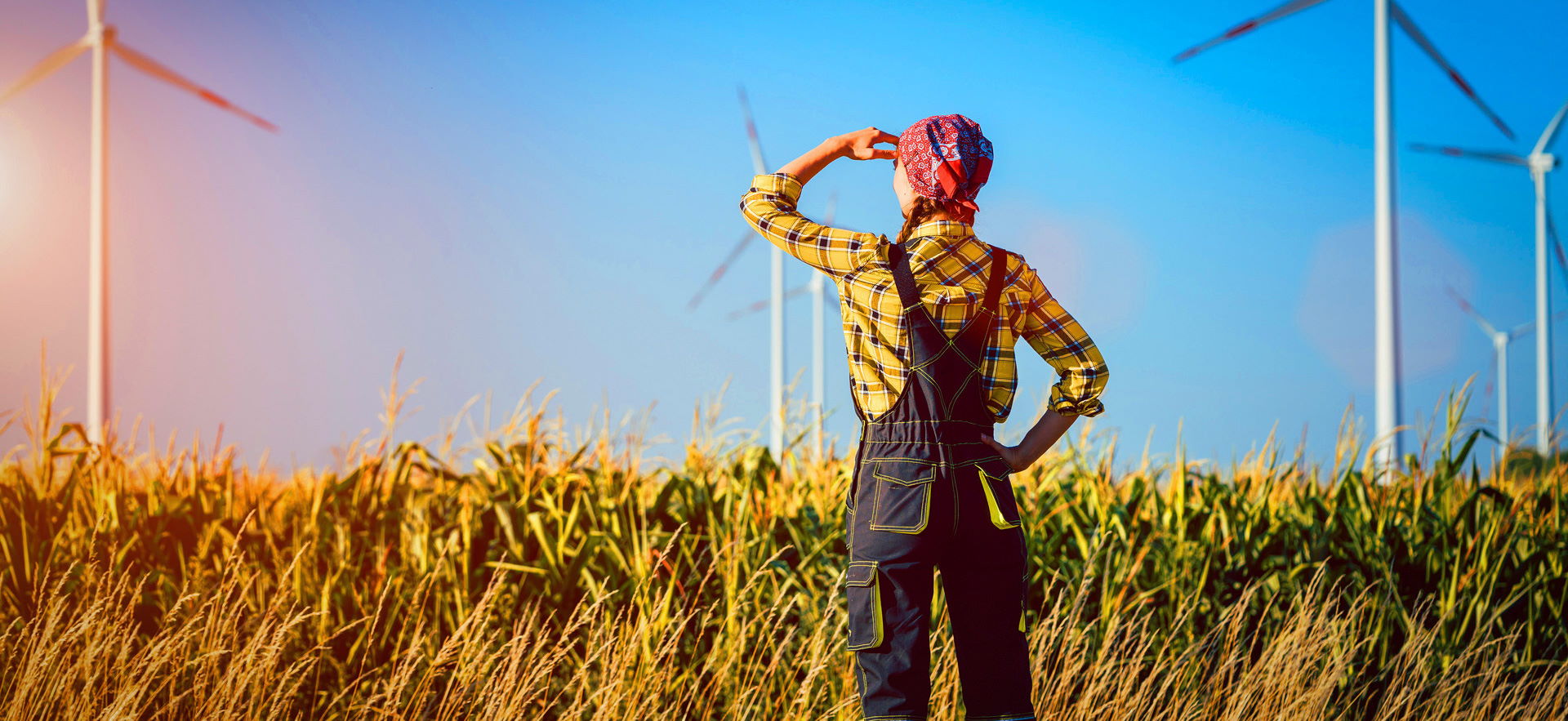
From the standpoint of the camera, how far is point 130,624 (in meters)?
5.29

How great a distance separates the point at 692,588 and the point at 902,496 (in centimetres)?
262

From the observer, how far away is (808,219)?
3406mm

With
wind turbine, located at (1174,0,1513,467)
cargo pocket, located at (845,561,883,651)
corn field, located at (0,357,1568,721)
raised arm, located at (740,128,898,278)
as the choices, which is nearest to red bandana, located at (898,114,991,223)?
raised arm, located at (740,128,898,278)

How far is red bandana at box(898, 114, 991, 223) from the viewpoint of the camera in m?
3.37

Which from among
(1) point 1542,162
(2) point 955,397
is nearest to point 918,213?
(2) point 955,397

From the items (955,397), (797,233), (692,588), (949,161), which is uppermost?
(949,161)

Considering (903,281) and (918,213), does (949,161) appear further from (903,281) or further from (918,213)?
(903,281)

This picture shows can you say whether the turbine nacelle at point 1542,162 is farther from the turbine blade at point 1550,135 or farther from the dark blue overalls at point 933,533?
the dark blue overalls at point 933,533

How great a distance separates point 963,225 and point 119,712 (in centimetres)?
379

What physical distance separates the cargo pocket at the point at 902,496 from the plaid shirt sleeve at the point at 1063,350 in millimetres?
600

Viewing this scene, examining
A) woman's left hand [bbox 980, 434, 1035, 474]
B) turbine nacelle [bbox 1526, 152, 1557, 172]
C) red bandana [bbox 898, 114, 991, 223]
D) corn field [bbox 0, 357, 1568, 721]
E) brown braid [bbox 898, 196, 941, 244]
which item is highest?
turbine nacelle [bbox 1526, 152, 1557, 172]

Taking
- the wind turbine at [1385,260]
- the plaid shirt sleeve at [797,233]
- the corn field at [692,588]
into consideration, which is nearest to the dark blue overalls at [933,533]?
the plaid shirt sleeve at [797,233]

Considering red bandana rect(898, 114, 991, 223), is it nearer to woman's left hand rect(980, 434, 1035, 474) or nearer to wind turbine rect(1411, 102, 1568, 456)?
woman's left hand rect(980, 434, 1035, 474)

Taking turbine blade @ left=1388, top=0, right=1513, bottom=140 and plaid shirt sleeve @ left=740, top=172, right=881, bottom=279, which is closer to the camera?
plaid shirt sleeve @ left=740, top=172, right=881, bottom=279
